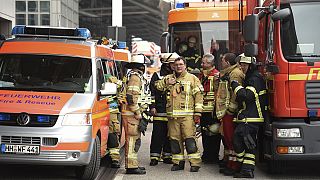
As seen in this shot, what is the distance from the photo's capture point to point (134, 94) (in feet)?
29.1

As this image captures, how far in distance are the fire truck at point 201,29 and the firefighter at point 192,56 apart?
7 cm

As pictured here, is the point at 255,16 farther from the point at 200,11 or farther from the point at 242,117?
the point at 200,11

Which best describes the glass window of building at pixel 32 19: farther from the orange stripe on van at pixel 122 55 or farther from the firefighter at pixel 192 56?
the firefighter at pixel 192 56

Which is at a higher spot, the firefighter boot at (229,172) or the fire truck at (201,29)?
the fire truck at (201,29)

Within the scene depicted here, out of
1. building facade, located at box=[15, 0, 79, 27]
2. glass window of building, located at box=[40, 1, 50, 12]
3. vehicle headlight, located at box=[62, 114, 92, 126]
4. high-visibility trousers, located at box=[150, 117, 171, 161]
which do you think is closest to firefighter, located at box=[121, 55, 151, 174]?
high-visibility trousers, located at box=[150, 117, 171, 161]

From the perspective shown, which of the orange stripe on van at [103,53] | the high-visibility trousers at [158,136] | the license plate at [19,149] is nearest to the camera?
the license plate at [19,149]

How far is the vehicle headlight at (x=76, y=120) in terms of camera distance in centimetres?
780

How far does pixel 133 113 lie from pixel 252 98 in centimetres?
189

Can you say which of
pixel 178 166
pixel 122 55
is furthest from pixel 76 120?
pixel 122 55

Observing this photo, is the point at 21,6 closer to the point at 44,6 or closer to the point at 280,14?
the point at 44,6

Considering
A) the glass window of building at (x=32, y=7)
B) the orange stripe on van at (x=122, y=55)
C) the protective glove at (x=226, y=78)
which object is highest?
the glass window of building at (x=32, y=7)

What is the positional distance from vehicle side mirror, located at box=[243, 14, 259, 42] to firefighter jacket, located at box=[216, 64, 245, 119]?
0.91 meters

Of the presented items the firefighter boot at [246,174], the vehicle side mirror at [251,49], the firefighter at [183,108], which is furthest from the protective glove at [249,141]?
the vehicle side mirror at [251,49]

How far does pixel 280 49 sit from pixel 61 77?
3319 mm
